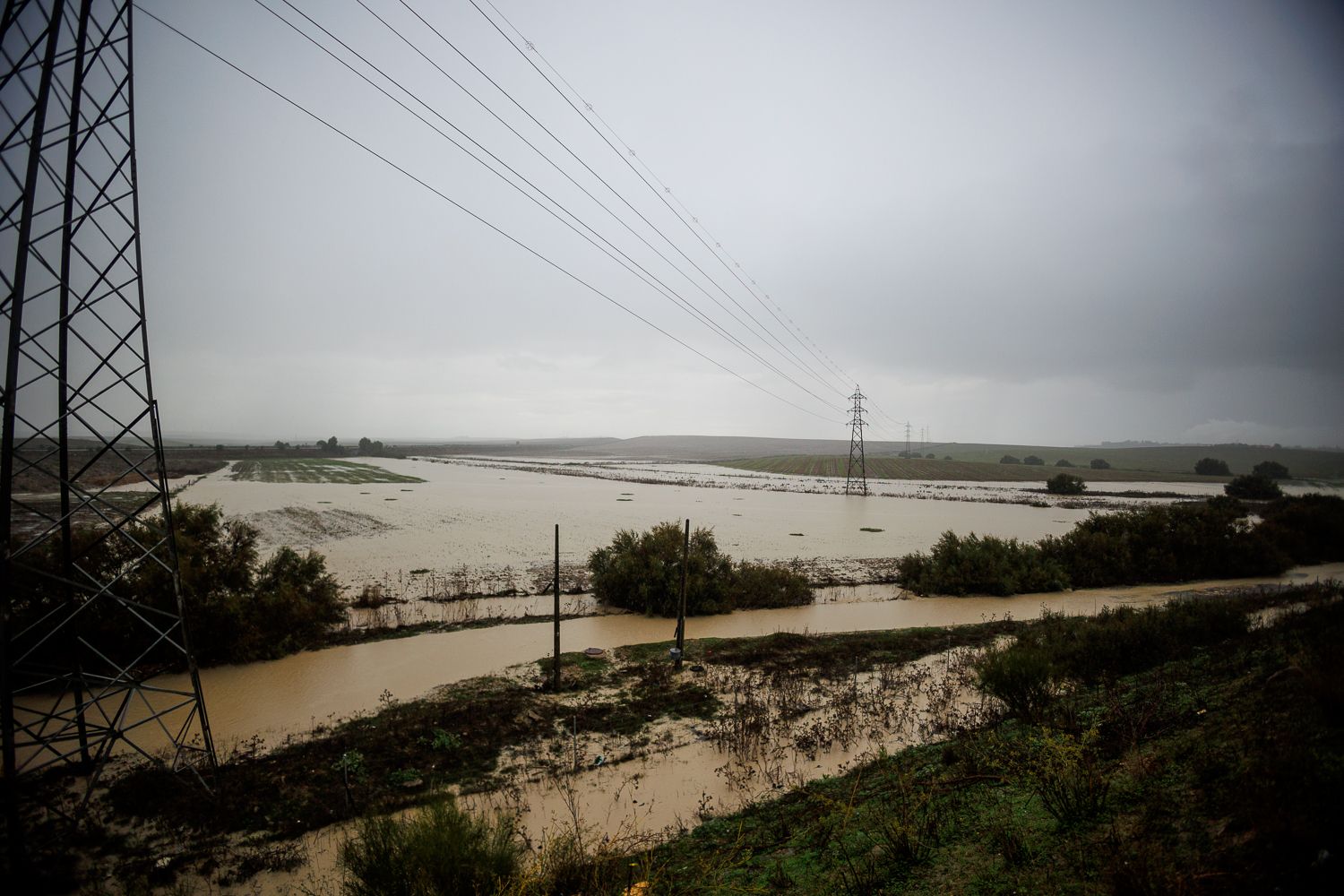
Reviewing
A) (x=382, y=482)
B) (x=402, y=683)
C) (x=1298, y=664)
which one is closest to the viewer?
(x=1298, y=664)

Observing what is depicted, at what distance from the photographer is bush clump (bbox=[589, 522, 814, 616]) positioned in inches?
727

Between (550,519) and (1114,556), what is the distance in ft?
99.5

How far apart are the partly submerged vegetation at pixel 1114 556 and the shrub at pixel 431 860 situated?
65.7ft

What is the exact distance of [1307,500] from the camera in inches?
1107

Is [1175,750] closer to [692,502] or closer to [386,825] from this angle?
[386,825]

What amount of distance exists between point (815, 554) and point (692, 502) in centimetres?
2147

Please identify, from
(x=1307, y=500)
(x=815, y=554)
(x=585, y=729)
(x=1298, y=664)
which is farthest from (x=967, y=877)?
(x=1307, y=500)

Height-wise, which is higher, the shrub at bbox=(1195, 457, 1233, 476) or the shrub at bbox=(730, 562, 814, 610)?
the shrub at bbox=(1195, 457, 1233, 476)

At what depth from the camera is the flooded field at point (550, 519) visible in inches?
968

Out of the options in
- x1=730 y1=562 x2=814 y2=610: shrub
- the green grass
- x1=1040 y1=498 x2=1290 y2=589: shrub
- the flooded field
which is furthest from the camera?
the green grass

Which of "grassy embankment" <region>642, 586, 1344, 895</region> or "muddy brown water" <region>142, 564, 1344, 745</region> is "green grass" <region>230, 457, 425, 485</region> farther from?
"grassy embankment" <region>642, 586, 1344, 895</region>

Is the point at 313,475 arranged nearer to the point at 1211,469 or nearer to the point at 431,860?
the point at 431,860

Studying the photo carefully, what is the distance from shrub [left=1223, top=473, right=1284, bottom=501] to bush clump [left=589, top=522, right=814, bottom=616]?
53.6 metres

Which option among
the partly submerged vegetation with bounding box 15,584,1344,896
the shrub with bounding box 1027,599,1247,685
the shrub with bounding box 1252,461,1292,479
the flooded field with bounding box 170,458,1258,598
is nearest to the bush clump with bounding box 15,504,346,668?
the flooded field with bounding box 170,458,1258,598
